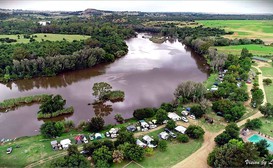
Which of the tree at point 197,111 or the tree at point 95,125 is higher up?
the tree at point 197,111

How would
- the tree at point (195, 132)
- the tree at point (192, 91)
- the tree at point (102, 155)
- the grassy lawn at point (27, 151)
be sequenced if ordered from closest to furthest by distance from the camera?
Answer: the tree at point (102, 155)
the grassy lawn at point (27, 151)
the tree at point (195, 132)
the tree at point (192, 91)

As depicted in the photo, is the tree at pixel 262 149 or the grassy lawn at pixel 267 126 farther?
the grassy lawn at pixel 267 126

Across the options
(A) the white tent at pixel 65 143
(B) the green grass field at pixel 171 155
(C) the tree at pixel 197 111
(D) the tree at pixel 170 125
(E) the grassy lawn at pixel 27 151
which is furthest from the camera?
(C) the tree at pixel 197 111

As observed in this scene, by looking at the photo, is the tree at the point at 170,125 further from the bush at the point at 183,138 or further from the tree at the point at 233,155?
the tree at the point at 233,155

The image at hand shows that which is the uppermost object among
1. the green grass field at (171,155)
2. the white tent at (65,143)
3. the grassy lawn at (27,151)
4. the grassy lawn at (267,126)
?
the grassy lawn at (267,126)

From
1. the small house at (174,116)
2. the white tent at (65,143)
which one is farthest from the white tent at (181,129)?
the white tent at (65,143)

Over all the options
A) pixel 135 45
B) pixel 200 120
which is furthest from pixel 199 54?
pixel 200 120

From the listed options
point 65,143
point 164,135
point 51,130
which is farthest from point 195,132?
point 51,130
